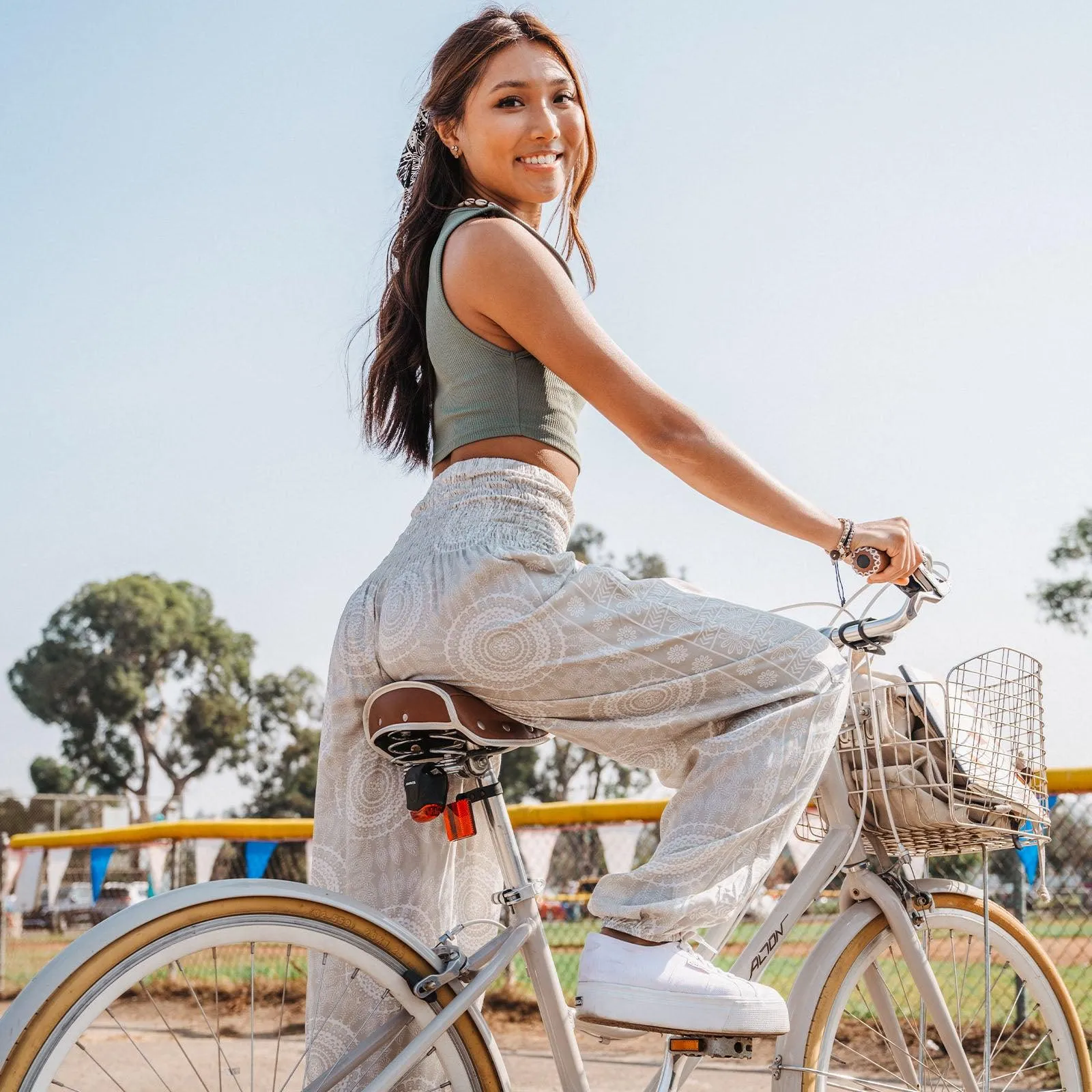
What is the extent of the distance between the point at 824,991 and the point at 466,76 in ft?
6.80

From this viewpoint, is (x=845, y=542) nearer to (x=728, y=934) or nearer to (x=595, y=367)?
(x=595, y=367)

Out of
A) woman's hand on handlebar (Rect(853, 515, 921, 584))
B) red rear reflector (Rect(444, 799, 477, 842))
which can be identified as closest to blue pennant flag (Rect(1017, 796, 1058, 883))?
woman's hand on handlebar (Rect(853, 515, 921, 584))

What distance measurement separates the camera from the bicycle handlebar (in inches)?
98.3

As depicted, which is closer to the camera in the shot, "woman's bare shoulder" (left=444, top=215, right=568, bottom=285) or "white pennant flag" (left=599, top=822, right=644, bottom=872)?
"woman's bare shoulder" (left=444, top=215, right=568, bottom=285)

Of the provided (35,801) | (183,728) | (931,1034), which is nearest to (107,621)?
(183,728)

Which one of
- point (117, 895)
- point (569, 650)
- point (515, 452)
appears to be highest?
point (515, 452)

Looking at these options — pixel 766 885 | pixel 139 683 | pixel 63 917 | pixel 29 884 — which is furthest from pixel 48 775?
pixel 766 885

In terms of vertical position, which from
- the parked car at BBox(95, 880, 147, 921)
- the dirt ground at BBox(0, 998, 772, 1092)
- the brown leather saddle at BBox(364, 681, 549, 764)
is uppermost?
the brown leather saddle at BBox(364, 681, 549, 764)

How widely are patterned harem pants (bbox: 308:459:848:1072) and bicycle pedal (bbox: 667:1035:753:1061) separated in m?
0.19

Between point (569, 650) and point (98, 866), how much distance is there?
8.08m

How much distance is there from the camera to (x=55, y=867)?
9.55 m

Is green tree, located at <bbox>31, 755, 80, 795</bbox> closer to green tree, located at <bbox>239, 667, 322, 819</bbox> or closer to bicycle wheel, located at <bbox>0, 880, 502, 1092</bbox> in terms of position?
green tree, located at <bbox>239, 667, 322, 819</bbox>

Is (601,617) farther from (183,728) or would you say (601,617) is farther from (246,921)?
(183,728)

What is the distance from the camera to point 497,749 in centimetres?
210
